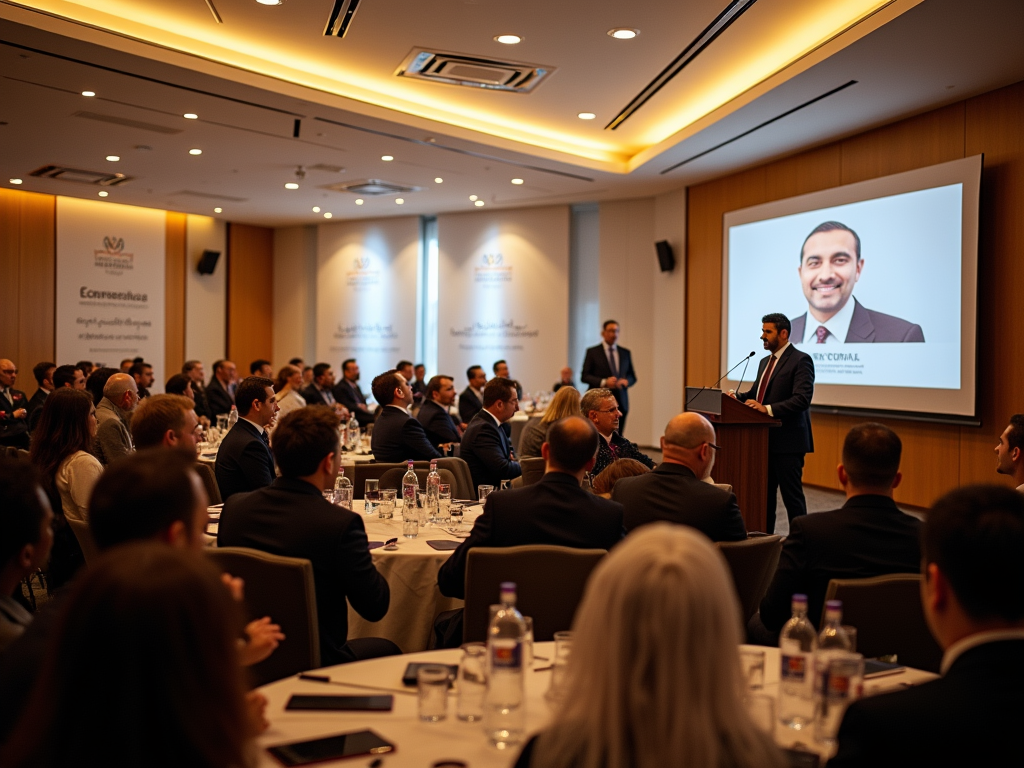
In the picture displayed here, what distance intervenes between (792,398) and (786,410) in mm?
113

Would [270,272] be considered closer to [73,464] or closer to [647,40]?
[647,40]

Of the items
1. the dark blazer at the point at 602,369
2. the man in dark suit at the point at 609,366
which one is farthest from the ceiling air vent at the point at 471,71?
the dark blazer at the point at 602,369

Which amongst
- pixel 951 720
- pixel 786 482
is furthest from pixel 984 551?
pixel 786 482

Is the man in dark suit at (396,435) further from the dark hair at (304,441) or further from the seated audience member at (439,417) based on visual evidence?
the dark hair at (304,441)

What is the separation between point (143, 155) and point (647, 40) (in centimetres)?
679

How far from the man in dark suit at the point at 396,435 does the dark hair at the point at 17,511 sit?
4.24m

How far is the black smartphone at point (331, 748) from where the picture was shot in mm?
1721

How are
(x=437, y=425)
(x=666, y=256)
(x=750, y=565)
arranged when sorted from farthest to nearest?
(x=666, y=256), (x=437, y=425), (x=750, y=565)

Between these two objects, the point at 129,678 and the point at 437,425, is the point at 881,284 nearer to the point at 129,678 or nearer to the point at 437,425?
the point at 437,425

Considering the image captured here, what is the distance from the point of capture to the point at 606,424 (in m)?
5.45

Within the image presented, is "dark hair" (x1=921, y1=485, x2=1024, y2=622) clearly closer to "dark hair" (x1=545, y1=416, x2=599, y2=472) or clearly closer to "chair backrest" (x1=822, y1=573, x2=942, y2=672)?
"chair backrest" (x1=822, y1=573, x2=942, y2=672)

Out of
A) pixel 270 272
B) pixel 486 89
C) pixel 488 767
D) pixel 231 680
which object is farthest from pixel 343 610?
pixel 270 272

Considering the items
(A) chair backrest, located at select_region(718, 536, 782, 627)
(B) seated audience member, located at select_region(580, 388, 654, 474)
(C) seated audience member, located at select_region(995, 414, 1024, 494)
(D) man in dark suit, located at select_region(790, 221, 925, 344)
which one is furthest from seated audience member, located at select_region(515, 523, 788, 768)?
(D) man in dark suit, located at select_region(790, 221, 925, 344)

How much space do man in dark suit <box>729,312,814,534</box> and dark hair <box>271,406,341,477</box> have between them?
436 centimetres
